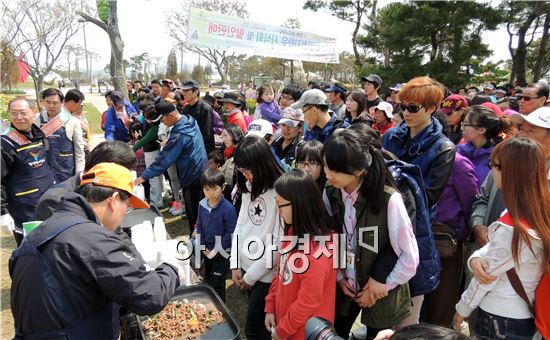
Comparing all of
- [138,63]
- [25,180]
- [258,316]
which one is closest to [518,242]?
[258,316]

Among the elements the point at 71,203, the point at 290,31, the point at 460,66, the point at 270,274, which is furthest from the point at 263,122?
the point at 460,66

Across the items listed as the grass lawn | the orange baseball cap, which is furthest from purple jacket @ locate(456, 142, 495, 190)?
the orange baseball cap

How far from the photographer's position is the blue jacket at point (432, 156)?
83.4 inches

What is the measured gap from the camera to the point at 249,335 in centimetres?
219

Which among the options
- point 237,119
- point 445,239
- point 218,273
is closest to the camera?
point 445,239

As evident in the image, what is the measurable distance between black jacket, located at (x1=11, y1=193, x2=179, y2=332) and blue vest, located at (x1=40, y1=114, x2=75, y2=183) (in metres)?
2.66

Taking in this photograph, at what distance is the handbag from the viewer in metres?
2.31

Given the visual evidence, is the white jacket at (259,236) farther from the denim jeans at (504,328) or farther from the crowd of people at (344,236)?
the denim jeans at (504,328)

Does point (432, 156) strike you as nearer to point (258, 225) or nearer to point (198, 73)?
point (258, 225)

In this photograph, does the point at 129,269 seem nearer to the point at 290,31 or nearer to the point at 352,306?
the point at 352,306

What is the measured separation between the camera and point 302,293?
5.67ft

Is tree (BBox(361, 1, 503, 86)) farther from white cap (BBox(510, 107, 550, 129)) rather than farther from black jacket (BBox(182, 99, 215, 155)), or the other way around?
white cap (BBox(510, 107, 550, 129))

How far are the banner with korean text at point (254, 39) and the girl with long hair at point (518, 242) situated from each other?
23.4 ft

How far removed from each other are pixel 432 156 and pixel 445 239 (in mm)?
547
